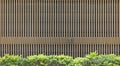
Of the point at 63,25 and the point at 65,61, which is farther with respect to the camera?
the point at 63,25

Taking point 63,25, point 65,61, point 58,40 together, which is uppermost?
point 63,25

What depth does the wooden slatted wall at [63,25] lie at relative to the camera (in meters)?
15.8

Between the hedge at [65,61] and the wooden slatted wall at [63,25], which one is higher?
the wooden slatted wall at [63,25]

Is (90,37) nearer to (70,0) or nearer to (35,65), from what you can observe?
(70,0)

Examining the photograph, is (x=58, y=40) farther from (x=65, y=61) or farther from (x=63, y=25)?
(x=65, y=61)

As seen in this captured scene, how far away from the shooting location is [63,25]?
1577cm

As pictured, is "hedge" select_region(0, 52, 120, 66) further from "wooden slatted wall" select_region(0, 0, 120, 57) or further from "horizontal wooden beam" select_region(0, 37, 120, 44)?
"wooden slatted wall" select_region(0, 0, 120, 57)

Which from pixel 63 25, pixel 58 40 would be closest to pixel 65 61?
pixel 58 40

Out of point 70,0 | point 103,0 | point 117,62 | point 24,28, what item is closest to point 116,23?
point 103,0

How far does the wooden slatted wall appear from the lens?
15.8 m

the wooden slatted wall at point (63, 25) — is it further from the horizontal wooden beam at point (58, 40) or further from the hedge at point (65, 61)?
the hedge at point (65, 61)

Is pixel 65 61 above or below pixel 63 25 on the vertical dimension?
below

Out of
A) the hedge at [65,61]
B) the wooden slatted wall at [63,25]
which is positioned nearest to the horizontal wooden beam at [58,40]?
the wooden slatted wall at [63,25]

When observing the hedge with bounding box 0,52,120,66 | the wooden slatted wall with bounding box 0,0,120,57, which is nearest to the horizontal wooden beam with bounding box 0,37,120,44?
the wooden slatted wall with bounding box 0,0,120,57
